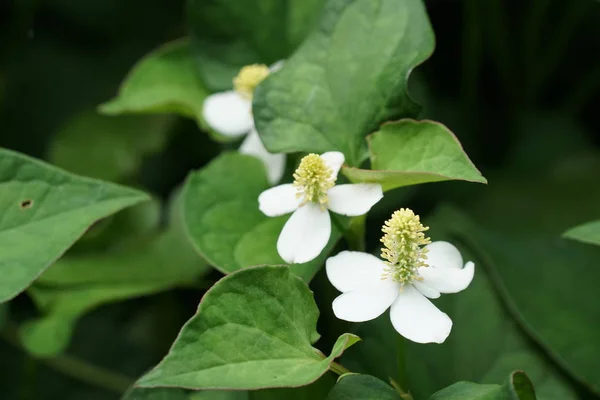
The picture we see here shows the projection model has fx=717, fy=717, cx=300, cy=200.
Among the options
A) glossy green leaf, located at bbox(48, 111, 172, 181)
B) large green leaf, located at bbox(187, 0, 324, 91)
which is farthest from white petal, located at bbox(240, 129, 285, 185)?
glossy green leaf, located at bbox(48, 111, 172, 181)

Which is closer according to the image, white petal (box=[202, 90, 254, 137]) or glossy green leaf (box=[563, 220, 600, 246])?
glossy green leaf (box=[563, 220, 600, 246])

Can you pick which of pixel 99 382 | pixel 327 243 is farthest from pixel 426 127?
pixel 99 382

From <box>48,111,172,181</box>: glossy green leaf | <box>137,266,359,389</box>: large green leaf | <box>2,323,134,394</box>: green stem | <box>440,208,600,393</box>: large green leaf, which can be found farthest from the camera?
<box>48,111,172,181</box>: glossy green leaf

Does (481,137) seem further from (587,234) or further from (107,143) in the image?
(107,143)

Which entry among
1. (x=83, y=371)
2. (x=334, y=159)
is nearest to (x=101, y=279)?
(x=83, y=371)

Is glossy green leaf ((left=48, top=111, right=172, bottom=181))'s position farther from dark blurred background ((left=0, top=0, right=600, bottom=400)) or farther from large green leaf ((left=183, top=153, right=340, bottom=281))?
large green leaf ((left=183, top=153, right=340, bottom=281))

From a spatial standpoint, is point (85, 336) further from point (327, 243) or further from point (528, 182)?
point (528, 182)

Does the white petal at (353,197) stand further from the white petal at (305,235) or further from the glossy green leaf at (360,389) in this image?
the glossy green leaf at (360,389)
